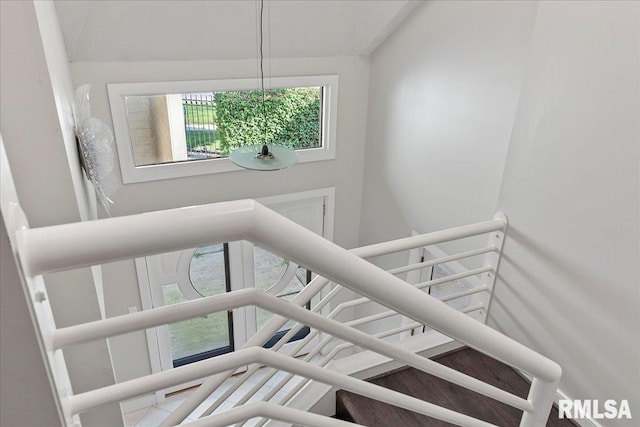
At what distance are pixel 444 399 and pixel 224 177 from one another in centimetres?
273

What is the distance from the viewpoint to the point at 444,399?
6.72 ft

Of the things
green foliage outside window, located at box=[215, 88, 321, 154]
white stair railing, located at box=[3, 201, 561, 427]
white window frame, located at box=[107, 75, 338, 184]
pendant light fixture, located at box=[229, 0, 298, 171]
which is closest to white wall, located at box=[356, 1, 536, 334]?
white window frame, located at box=[107, 75, 338, 184]

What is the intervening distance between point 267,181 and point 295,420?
3533 millimetres

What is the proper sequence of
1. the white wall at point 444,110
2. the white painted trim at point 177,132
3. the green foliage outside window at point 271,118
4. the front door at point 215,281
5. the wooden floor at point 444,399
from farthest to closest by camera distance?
the front door at point 215,281 → the green foliage outside window at point 271,118 → the white painted trim at point 177,132 → the white wall at point 444,110 → the wooden floor at point 444,399

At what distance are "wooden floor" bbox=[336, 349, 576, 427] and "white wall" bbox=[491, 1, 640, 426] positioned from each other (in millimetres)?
218

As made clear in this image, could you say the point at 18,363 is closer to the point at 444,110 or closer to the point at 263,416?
the point at 263,416

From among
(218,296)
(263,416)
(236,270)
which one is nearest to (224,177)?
A: (236,270)

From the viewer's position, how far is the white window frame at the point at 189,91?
11.7 feet

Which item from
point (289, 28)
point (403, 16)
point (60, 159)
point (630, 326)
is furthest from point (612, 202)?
point (289, 28)

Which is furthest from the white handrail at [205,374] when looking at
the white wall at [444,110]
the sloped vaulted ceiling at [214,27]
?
the sloped vaulted ceiling at [214,27]

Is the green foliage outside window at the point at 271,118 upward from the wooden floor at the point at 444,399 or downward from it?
upward

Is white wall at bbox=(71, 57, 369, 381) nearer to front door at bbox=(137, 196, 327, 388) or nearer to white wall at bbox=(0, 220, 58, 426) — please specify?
front door at bbox=(137, 196, 327, 388)

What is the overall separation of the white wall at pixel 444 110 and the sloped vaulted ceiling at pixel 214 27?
278 mm

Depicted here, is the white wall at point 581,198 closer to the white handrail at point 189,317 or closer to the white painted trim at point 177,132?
the white handrail at point 189,317
